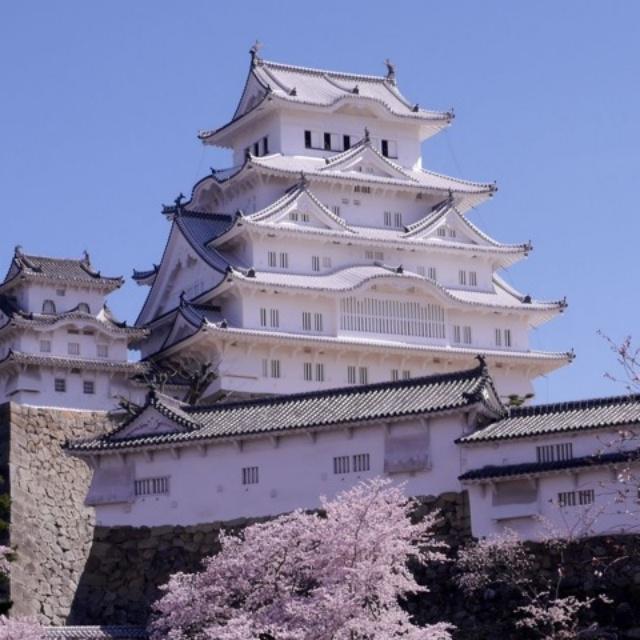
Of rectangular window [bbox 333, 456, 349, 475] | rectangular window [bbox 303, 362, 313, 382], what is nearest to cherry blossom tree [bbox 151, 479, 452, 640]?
rectangular window [bbox 333, 456, 349, 475]

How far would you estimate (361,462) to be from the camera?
43.7 meters

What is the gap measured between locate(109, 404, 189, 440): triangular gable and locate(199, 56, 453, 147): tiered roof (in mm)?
17330

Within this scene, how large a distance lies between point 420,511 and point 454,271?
2004 centimetres

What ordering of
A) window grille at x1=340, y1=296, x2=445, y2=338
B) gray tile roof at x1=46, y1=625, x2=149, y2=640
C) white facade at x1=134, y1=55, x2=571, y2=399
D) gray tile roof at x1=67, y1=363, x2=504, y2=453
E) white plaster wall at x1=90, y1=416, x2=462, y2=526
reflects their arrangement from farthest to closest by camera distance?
window grille at x1=340, y1=296, x2=445, y2=338, white facade at x1=134, y1=55, x2=571, y2=399, gray tile roof at x1=67, y1=363, x2=504, y2=453, white plaster wall at x1=90, y1=416, x2=462, y2=526, gray tile roof at x1=46, y1=625, x2=149, y2=640

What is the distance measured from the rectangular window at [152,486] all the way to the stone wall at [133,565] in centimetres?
85

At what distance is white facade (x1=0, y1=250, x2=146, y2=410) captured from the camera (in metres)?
55.1

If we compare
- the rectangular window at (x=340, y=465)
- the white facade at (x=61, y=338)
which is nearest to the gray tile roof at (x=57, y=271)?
the white facade at (x=61, y=338)

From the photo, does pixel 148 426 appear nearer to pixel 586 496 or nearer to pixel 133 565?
pixel 133 565

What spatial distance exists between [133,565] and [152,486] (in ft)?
6.26

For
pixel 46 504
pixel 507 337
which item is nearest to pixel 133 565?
pixel 46 504

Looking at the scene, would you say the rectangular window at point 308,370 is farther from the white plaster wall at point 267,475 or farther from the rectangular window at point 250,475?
the rectangular window at point 250,475

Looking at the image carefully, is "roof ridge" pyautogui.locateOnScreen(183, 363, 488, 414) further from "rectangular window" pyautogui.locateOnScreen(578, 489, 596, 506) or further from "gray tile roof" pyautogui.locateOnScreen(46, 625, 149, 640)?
"gray tile roof" pyautogui.locateOnScreen(46, 625, 149, 640)

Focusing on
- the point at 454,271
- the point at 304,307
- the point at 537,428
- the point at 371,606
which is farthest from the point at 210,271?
the point at 371,606

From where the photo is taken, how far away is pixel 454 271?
202 ft
